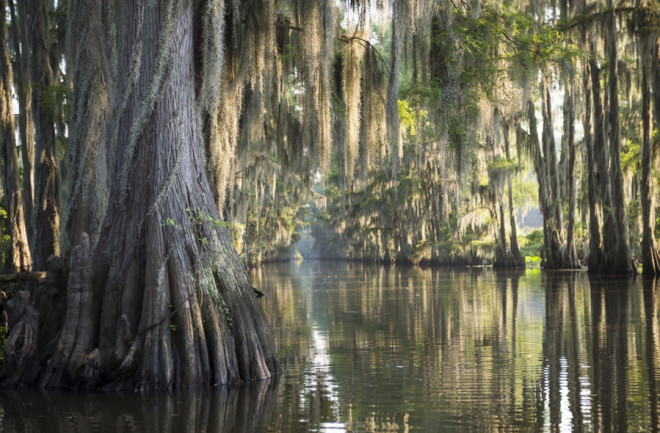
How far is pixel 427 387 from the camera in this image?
813 centimetres

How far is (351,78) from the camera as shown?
44.2 ft

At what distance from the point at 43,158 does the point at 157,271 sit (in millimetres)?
6755

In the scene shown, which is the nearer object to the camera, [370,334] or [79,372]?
[79,372]

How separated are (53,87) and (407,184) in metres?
32.6

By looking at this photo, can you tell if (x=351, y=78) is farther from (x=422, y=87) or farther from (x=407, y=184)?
(x=407, y=184)

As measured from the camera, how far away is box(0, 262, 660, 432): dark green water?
21.6ft

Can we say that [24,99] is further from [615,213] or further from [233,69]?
[615,213]

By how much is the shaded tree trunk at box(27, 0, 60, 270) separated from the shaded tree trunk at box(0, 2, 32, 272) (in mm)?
561

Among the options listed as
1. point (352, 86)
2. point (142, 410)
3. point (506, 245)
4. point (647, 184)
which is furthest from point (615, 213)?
point (142, 410)

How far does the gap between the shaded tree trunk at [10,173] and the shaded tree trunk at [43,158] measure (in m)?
0.56

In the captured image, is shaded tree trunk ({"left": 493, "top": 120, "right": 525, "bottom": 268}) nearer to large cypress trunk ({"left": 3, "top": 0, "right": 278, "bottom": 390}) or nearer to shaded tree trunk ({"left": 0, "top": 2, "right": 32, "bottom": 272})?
shaded tree trunk ({"left": 0, "top": 2, "right": 32, "bottom": 272})

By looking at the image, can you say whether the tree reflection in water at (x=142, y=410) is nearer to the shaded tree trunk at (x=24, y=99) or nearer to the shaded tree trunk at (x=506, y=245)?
the shaded tree trunk at (x=24, y=99)

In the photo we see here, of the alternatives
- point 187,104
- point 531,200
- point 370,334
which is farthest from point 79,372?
point 531,200

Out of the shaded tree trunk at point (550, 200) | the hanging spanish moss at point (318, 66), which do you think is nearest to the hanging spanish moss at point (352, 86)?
the hanging spanish moss at point (318, 66)
